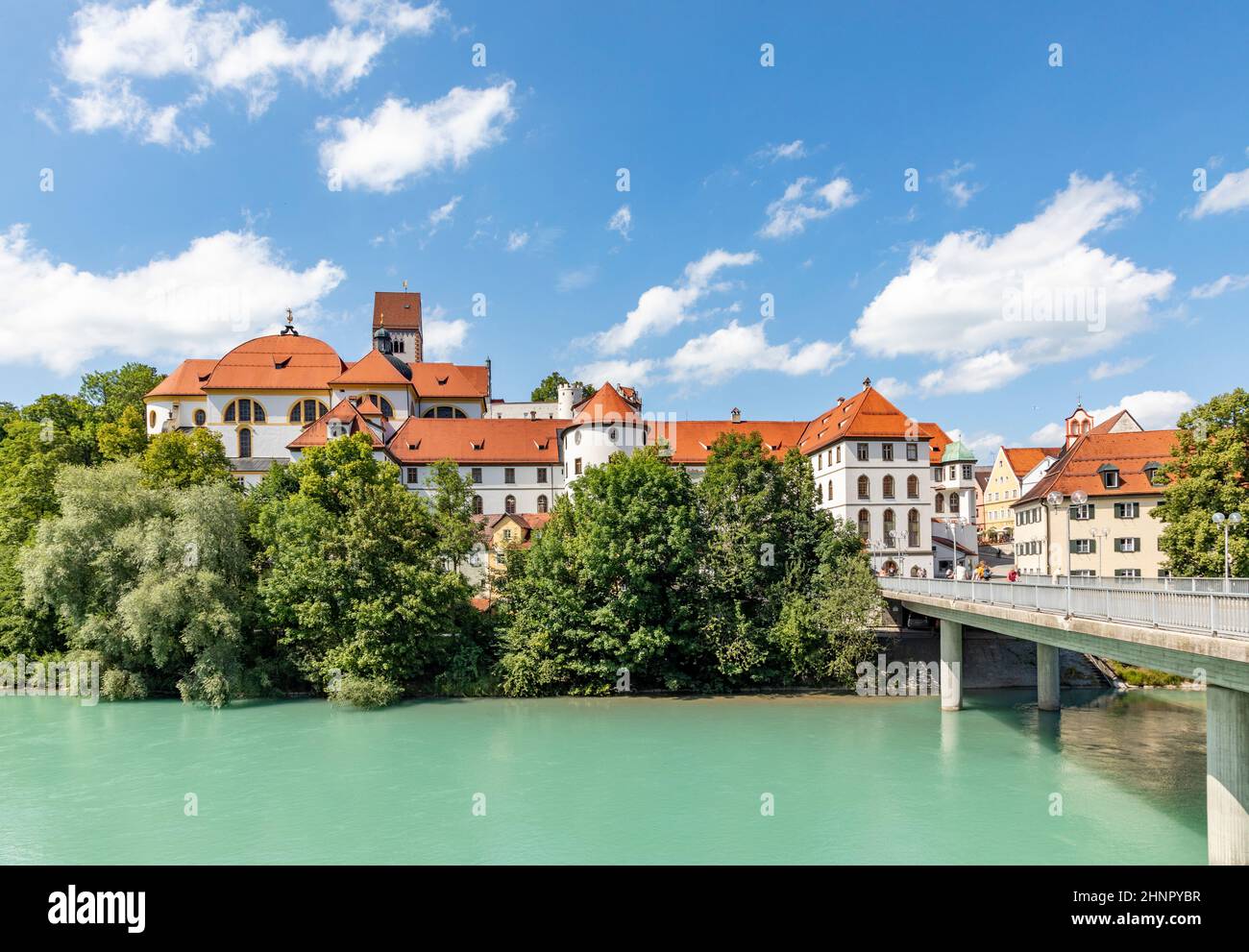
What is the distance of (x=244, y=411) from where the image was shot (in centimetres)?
6272

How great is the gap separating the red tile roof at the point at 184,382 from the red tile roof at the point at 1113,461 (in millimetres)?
61495

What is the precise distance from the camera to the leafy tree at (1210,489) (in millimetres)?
30266

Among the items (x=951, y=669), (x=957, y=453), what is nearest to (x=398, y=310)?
(x=957, y=453)

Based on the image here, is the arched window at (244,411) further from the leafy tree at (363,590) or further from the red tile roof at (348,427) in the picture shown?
the leafy tree at (363,590)

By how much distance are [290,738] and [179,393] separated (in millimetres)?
47238

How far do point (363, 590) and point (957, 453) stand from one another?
186ft

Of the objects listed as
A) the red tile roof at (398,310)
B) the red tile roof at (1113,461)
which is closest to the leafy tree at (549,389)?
the red tile roof at (398,310)

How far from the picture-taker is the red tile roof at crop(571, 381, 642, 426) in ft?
180

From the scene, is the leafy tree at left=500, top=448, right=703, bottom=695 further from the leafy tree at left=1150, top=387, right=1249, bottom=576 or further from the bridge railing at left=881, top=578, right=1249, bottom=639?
the leafy tree at left=1150, top=387, right=1249, bottom=576

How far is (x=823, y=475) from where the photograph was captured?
5334 cm

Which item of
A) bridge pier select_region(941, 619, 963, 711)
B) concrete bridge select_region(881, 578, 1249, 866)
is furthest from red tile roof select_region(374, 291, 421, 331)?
concrete bridge select_region(881, 578, 1249, 866)
